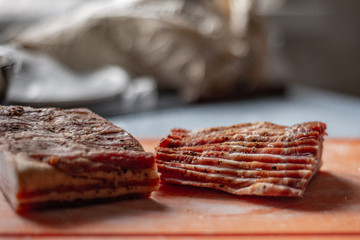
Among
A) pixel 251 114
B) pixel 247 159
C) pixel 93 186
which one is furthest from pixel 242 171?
pixel 251 114

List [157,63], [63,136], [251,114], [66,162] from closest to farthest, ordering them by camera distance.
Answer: [66,162]
[63,136]
[251,114]
[157,63]

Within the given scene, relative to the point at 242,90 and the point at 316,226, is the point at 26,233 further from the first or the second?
the point at 242,90

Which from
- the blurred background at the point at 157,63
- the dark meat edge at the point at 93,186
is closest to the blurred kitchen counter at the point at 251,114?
the blurred background at the point at 157,63

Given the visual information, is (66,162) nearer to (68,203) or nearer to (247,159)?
(68,203)

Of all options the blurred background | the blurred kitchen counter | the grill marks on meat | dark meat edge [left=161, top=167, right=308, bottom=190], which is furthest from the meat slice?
the blurred background

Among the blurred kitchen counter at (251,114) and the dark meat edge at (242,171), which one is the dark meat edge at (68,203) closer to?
the dark meat edge at (242,171)

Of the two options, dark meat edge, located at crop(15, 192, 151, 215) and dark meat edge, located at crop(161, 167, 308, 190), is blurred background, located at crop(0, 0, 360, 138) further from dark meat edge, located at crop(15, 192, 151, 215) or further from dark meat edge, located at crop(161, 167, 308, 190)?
dark meat edge, located at crop(15, 192, 151, 215)

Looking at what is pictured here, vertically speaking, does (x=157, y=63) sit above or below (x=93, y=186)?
above

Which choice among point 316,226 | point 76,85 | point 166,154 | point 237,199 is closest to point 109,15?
point 76,85
